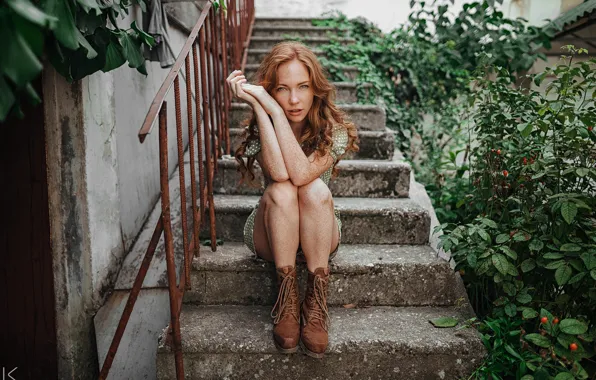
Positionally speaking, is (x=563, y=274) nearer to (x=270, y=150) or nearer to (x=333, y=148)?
(x=333, y=148)

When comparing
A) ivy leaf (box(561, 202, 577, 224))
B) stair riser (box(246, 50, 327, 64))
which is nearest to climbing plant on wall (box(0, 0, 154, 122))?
ivy leaf (box(561, 202, 577, 224))

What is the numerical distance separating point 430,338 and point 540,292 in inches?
20.0

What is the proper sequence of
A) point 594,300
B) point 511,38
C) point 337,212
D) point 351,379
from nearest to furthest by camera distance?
point 594,300, point 351,379, point 337,212, point 511,38

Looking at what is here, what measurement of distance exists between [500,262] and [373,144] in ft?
4.63

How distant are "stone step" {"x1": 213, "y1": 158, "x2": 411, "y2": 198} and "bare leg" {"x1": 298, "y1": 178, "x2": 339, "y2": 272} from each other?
88cm

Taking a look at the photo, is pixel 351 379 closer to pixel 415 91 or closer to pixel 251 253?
pixel 251 253

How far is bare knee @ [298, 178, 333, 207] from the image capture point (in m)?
1.76

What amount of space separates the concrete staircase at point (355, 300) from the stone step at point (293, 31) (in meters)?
2.31

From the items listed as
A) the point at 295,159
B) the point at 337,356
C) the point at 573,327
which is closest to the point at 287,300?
the point at 337,356

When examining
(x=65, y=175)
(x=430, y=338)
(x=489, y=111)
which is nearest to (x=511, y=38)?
(x=489, y=111)

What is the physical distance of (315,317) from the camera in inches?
68.0

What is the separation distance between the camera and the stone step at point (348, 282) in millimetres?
2033

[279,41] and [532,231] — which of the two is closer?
[532,231]

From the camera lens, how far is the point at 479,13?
397cm
